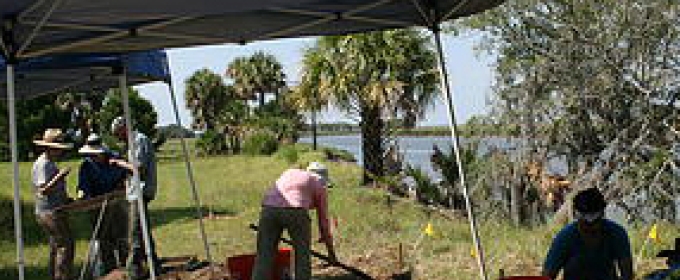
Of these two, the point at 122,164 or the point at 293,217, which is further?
the point at 122,164

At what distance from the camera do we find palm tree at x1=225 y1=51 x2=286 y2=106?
155ft

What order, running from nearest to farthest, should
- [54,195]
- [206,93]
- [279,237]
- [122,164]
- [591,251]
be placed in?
[591,251]
[279,237]
[54,195]
[122,164]
[206,93]

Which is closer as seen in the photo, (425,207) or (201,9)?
(201,9)

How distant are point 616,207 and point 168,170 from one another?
20864 mm

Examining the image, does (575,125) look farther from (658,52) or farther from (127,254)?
(127,254)

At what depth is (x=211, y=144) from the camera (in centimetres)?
3647

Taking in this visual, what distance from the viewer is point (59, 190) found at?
6250 millimetres

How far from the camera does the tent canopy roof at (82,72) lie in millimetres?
5703

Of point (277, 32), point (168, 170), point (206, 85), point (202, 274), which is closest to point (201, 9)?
point (277, 32)

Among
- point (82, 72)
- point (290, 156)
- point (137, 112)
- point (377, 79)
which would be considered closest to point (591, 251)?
point (82, 72)

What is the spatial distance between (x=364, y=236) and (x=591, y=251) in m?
4.98

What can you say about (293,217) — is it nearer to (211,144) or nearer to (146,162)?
(146,162)

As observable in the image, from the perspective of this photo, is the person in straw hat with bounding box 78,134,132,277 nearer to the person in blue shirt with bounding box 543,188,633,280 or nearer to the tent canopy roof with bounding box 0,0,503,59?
the tent canopy roof with bounding box 0,0,503,59

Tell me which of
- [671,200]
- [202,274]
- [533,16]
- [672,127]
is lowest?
[202,274]
